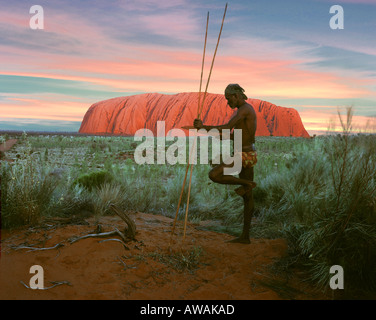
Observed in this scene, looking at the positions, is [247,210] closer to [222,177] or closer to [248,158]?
[222,177]

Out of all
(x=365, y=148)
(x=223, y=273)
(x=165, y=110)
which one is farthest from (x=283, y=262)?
(x=165, y=110)

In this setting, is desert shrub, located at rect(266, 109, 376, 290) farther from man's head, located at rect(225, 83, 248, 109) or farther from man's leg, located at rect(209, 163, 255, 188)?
man's head, located at rect(225, 83, 248, 109)

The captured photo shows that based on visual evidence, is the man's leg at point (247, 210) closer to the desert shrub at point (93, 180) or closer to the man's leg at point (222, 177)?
the man's leg at point (222, 177)

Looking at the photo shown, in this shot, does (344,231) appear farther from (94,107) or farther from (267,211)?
(94,107)

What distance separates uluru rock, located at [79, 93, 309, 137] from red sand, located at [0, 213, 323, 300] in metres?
46.4

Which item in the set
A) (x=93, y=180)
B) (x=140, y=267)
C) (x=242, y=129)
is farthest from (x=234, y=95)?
(x=93, y=180)

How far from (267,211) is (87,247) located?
12.5 ft

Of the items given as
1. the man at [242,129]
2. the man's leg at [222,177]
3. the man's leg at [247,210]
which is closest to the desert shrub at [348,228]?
the man's leg at [247,210]

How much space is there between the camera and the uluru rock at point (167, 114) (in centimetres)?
5509

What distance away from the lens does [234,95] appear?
4930mm

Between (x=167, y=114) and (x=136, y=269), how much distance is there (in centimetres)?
5262

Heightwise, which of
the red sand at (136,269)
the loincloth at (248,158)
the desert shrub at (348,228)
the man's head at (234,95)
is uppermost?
the man's head at (234,95)

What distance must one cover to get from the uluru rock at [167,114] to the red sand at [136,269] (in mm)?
46380

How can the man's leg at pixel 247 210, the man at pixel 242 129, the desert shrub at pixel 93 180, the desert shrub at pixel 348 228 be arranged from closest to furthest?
1. the desert shrub at pixel 348 228
2. the man at pixel 242 129
3. the man's leg at pixel 247 210
4. the desert shrub at pixel 93 180
